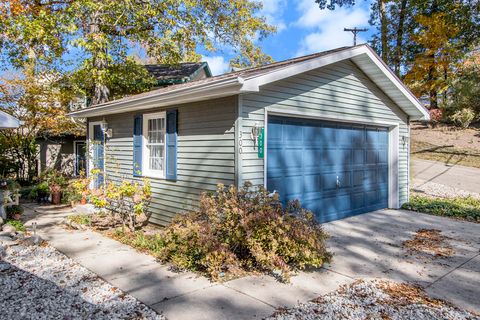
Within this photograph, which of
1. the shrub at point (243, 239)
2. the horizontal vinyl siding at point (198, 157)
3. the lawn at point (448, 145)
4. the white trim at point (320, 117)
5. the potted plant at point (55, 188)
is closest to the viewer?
the shrub at point (243, 239)

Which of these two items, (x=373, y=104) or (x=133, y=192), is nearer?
(x=133, y=192)

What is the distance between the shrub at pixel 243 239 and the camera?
4145mm

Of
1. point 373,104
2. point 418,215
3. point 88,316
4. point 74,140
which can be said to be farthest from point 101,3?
point 418,215

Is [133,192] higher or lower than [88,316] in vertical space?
higher

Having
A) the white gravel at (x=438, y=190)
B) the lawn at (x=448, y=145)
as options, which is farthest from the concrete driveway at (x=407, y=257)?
the lawn at (x=448, y=145)

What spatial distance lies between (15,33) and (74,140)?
19.0ft

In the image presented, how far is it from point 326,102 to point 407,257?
3221 mm

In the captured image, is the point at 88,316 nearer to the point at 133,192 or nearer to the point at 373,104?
the point at 133,192

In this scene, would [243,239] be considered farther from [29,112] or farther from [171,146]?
[29,112]

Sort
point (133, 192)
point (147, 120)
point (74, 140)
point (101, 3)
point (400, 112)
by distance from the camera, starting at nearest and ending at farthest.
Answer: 1. point (133, 192)
2. point (147, 120)
3. point (400, 112)
4. point (101, 3)
5. point (74, 140)

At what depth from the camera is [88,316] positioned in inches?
124

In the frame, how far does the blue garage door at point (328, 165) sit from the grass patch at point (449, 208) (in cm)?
82

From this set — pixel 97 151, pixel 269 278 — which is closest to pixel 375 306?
pixel 269 278

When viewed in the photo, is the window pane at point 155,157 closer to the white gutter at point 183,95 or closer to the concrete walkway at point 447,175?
the white gutter at point 183,95
